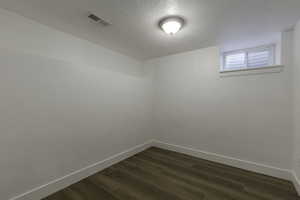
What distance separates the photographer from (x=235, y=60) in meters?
2.75

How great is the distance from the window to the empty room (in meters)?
0.02

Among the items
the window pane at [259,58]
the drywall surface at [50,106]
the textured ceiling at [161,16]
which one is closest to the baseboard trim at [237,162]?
the drywall surface at [50,106]

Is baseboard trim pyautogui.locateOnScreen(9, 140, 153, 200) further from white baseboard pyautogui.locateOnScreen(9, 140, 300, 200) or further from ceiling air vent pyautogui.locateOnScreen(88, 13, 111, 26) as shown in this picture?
ceiling air vent pyautogui.locateOnScreen(88, 13, 111, 26)

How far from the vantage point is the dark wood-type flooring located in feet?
5.42

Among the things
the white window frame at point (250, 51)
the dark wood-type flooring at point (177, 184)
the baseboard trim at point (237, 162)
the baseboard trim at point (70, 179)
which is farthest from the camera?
the white window frame at point (250, 51)

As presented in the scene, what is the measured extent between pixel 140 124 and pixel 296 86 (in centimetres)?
278

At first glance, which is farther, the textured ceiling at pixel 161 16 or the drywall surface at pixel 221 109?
the drywall surface at pixel 221 109

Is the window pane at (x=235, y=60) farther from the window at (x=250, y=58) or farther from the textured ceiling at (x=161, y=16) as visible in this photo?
the textured ceiling at (x=161, y=16)

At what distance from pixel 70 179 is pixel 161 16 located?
8.64 ft

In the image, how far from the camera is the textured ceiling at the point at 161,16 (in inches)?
56.4

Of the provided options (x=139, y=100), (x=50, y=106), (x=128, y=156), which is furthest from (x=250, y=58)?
(x=50, y=106)

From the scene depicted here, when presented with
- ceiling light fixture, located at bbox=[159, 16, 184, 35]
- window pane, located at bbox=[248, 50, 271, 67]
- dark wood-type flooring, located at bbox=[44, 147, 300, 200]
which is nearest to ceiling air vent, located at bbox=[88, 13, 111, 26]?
ceiling light fixture, located at bbox=[159, 16, 184, 35]

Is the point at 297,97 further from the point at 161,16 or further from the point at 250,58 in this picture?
the point at 161,16

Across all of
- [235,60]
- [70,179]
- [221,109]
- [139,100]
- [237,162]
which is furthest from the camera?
[139,100]
